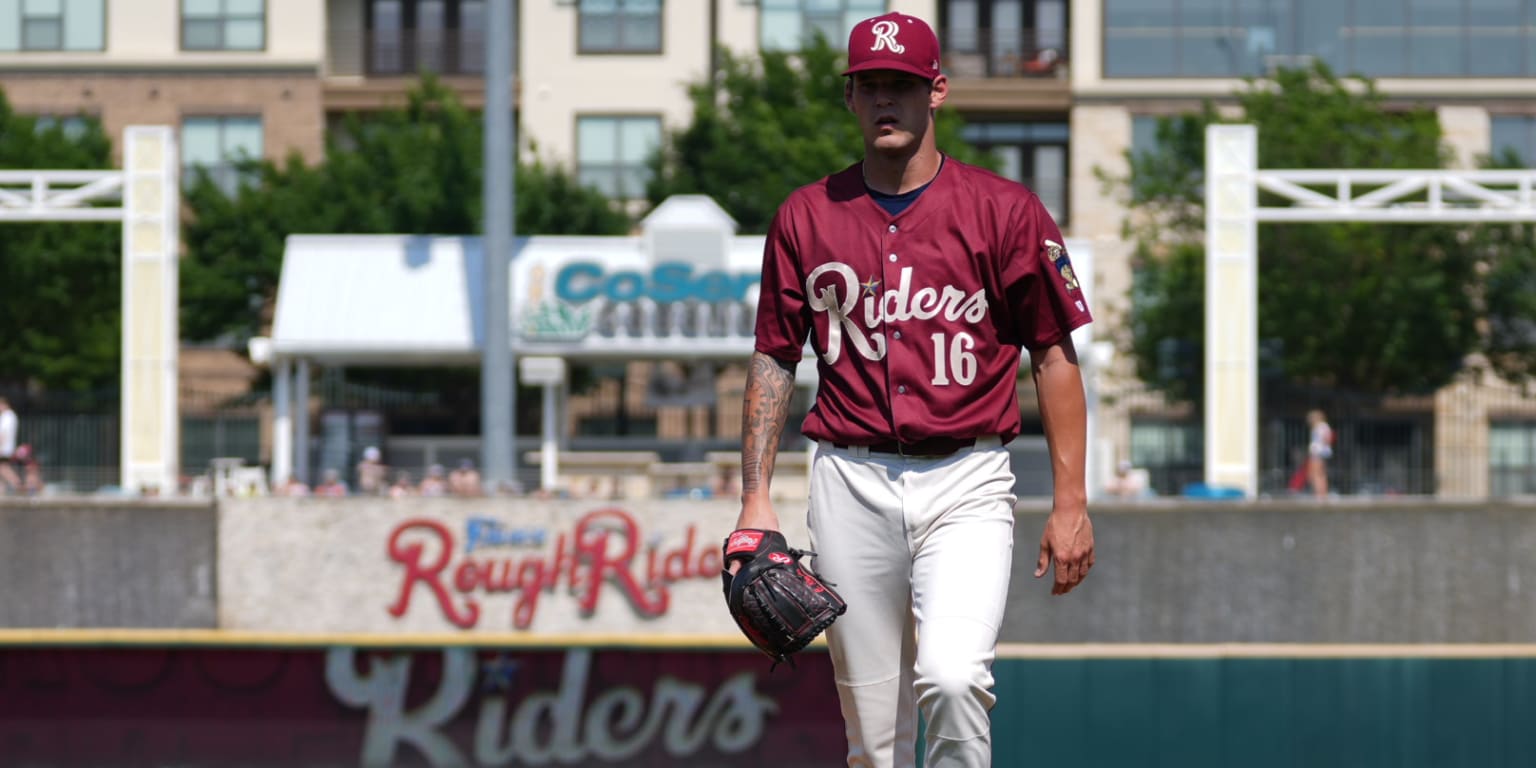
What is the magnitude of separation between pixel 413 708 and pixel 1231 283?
12899mm

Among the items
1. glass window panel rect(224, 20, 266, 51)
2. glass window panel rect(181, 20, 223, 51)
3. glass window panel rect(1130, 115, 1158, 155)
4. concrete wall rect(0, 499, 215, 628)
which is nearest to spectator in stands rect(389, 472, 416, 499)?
concrete wall rect(0, 499, 215, 628)

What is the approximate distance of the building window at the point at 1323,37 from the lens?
4156 cm

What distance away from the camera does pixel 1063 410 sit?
4961 mm

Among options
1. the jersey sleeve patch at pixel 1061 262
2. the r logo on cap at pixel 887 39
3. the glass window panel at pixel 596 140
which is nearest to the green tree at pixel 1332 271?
the glass window panel at pixel 596 140

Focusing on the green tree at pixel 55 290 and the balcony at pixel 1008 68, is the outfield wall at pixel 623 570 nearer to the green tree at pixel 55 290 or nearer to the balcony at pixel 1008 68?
the green tree at pixel 55 290

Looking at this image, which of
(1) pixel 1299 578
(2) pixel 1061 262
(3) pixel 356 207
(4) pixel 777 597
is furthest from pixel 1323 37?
(4) pixel 777 597

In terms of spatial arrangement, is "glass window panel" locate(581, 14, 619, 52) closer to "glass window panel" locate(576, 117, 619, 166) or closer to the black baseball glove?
"glass window panel" locate(576, 117, 619, 166)

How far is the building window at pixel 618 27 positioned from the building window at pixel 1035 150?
285 inches

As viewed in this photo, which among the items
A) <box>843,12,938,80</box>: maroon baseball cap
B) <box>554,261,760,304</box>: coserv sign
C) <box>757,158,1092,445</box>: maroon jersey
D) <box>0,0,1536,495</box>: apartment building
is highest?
<box>0,0,1536,495</box>: apartment building

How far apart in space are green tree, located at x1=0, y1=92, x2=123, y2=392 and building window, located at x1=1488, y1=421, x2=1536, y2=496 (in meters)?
24.6

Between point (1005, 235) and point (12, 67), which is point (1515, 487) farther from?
point (12, 67)

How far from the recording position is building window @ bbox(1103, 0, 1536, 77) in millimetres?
41562

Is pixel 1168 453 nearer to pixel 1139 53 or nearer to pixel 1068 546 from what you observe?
pixel 1139 53

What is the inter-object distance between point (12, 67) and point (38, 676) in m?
33.9
